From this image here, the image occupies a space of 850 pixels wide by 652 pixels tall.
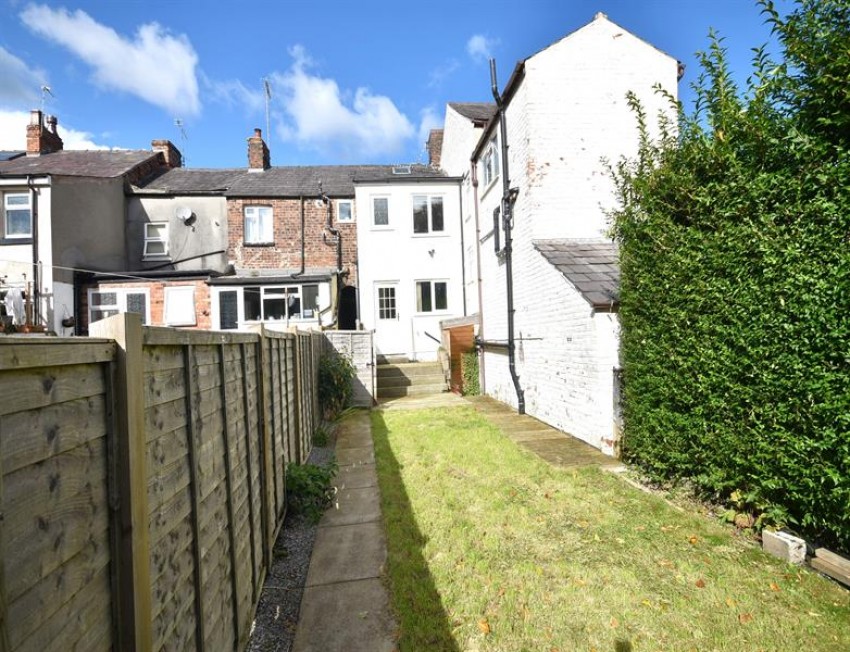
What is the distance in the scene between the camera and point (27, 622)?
961mm

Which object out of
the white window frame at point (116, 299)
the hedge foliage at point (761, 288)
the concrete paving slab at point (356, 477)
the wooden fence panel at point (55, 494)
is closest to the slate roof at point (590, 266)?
the hedge foliage at point (761, 288)

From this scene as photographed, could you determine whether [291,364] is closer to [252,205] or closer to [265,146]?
[252,205]

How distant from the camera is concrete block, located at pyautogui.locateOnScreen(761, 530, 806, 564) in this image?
3.48m

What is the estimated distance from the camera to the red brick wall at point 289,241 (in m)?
17.6

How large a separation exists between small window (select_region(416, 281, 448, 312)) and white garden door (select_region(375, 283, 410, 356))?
0.80 meters

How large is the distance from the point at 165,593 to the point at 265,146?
→ 21.9 m

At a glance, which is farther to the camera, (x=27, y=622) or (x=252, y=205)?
(x=252, y=205)

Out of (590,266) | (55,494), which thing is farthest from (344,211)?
(55,494)

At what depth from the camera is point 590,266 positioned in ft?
25.6

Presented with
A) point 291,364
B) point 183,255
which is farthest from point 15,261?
point 291,364

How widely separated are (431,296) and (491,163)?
620cm

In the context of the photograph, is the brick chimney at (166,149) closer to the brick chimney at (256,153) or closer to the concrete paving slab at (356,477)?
the brick chimney at (256,153)

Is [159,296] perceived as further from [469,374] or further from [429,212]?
[469,374]

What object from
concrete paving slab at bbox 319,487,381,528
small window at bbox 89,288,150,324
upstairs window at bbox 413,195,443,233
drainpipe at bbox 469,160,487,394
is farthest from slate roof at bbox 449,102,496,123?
small window at bbox 89,288,150,324
